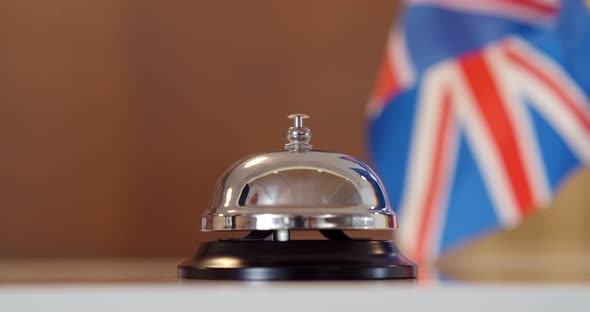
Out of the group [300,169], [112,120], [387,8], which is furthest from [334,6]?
[300,169]

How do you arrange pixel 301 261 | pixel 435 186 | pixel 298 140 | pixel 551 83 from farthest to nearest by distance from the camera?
pixel 435 186 < pixel 551 83 < pixel 298 140 < pixel 301 261

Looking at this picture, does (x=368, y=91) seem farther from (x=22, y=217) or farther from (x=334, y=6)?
(x=22, y=217)

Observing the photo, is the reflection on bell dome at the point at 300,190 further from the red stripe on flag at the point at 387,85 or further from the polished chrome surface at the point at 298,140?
the red stripe on flag at the point at 387,85

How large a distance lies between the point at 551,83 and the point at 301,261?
174 cm

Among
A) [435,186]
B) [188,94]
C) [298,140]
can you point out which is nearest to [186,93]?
[188,94]

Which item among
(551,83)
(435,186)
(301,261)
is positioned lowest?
(301,261)

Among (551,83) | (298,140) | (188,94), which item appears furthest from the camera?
(188,94)

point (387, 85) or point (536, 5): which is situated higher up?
point (536, 5)

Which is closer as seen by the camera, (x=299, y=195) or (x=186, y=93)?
(x=299, y=195)

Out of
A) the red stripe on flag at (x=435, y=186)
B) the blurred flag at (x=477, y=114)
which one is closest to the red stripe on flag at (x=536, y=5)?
the blurred flag at (x=477, y=114)

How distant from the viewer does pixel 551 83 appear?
2.18 meters

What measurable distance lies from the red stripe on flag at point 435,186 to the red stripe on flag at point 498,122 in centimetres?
9

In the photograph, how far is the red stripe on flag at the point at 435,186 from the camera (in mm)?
2291

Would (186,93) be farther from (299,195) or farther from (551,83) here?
(299,195)
